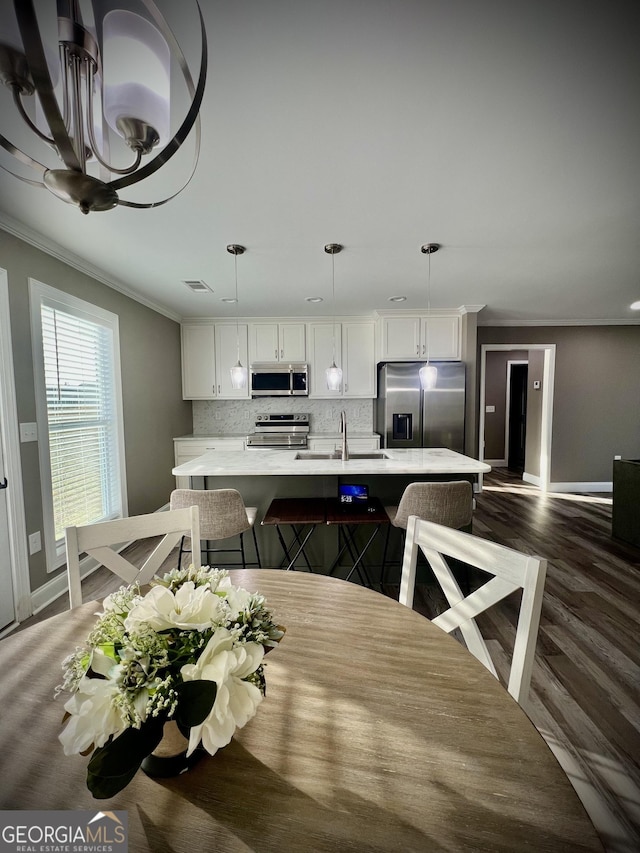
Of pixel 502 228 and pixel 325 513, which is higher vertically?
pixel 502 228

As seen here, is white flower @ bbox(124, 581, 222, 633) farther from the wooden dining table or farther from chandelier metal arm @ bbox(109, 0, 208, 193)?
chandelier metal arm @ bbox(109, 0, 208, 193)

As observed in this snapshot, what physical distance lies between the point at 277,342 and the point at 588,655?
169 inches

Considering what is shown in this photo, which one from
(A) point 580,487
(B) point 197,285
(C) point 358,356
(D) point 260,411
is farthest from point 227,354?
(A) point 580,487

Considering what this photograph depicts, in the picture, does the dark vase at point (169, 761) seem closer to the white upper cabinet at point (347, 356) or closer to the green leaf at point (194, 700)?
the green leaf at point (194, 700)

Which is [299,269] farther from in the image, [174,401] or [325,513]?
[174,401]

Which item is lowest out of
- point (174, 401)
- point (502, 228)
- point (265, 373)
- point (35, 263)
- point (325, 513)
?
point (325, 513)

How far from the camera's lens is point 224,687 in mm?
496

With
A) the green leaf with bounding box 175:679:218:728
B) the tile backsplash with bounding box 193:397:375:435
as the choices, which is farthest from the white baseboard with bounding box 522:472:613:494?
the green leaf with bounding box 175:679:218:728

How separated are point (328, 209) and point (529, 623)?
2.25 meters

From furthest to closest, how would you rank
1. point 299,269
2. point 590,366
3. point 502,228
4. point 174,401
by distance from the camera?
point 590,366
point 174,401
point 299,269
point 502,228

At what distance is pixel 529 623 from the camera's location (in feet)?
2.79

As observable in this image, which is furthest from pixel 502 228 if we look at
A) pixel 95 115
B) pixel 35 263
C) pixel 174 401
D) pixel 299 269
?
pixel 174 401

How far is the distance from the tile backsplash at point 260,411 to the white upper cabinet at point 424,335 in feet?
3.09

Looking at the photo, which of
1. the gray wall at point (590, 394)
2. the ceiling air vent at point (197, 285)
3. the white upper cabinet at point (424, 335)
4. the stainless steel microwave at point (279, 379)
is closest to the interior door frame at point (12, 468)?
the ceiling air vent at point (197, 285)
